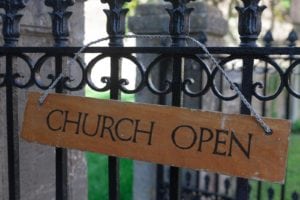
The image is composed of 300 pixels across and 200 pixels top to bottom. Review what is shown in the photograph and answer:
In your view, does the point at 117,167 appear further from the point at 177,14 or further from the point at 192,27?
the point at 192,27

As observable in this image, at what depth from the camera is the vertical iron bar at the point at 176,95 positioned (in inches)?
57.1

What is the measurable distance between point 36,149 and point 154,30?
1.82 m

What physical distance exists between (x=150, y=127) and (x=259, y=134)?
31cm

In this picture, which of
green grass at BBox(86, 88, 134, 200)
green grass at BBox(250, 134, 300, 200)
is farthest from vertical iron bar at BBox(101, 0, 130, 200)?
green grass at BBox(250, 134, 300, 200)

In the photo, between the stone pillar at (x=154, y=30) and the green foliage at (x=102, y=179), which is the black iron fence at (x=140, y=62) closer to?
the stone pillar at (x=154, y=30)

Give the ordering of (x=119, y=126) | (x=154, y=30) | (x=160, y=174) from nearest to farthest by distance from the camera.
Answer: (x=119, y=126) → (x=160, y=174) → (x=154, y=30)

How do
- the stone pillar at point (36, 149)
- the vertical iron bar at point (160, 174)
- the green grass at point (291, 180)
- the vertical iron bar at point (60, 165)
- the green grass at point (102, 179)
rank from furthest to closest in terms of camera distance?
1. the green grass at point (291, 180)
2. the green grass at point (102, 179)
3. the vertical iron bar at point (160, 174)
4. the stone pillar at point (36, 149)
5. the vertical iron bar at point (60, 165)

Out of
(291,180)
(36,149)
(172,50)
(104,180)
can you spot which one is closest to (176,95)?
(172,50)

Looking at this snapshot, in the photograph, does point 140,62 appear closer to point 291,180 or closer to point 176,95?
point 176,95

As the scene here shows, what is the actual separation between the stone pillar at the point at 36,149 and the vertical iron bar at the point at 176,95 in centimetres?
79

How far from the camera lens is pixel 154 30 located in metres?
3.69

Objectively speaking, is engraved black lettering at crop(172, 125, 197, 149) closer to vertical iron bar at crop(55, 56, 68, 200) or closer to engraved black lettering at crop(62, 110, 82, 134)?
engraved black lettering at crop(62, 110, 82, 134)

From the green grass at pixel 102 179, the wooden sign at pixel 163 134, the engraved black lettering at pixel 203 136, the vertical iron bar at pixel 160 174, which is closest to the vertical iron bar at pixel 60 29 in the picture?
the wooden sign at pixel 163 134

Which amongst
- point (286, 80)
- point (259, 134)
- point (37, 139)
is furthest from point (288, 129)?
point (37, 139)
